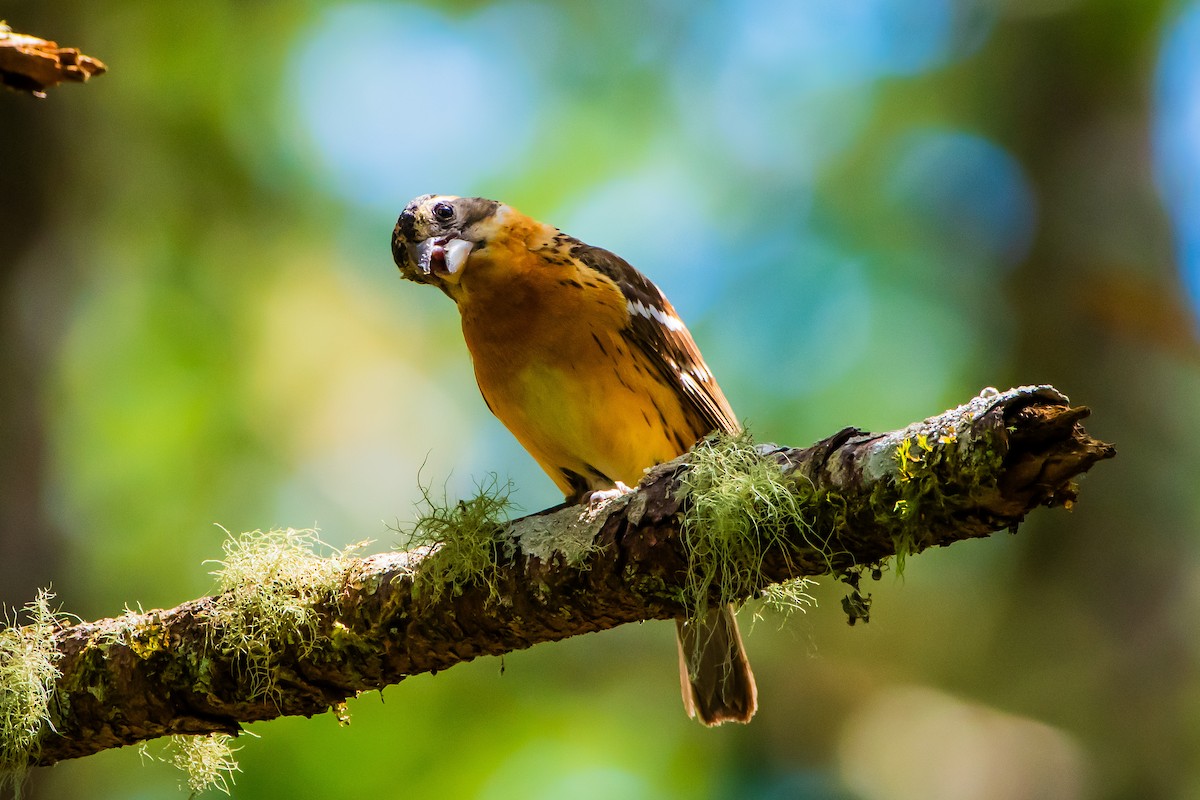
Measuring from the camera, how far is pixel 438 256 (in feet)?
15.0

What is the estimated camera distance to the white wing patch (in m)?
4.71

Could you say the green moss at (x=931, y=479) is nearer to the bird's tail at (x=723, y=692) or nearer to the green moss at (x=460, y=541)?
the green moss at (x=460, y=541)

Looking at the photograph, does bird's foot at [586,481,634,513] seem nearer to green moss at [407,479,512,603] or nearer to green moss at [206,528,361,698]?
green moss at [407,479,512,603]

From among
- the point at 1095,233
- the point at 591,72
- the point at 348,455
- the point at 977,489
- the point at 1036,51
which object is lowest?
the point at 977,489

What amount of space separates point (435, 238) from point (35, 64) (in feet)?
6.01

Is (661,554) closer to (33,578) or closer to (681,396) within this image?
(681,396)

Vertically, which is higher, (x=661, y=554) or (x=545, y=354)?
(x=545, y=354)

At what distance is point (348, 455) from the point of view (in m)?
8.48

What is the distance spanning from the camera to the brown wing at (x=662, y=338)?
4.62 meters

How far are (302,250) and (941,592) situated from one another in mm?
5899

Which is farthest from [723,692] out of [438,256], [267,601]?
[438,256]

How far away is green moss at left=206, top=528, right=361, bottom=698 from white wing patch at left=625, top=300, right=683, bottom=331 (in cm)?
189

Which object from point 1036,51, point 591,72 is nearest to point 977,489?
point 1036,51

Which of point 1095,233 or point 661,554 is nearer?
point 661,554
